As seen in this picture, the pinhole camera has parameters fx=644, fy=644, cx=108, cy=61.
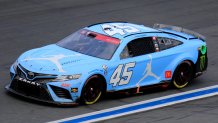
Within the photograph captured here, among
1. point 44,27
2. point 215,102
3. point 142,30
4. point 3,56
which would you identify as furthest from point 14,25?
point 215,102

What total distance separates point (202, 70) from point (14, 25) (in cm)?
727

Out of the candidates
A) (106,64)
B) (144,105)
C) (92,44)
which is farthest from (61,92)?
(144,105)

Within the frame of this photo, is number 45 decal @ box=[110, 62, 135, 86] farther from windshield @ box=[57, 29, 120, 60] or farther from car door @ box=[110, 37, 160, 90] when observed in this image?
windshield @ box=[57, 29, 120, 60]

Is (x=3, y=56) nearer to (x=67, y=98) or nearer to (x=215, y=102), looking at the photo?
(x=67, y=98)

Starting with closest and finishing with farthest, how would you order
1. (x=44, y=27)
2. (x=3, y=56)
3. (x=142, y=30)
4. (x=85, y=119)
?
(x=85, y=119)
(x=142, y=30)
(x=3, y=56)
(x=44, y=27)

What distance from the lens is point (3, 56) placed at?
53.1ft

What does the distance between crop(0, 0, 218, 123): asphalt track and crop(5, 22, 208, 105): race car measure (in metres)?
0.28

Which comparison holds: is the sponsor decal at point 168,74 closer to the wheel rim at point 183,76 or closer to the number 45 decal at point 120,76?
the wheel rim at point 183,76

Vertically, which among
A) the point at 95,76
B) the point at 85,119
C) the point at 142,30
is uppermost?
the point at 142,30

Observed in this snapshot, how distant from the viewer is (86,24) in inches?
785

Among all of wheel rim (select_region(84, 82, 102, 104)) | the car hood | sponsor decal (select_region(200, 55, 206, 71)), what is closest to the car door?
wheel rim (select_region(84, 82, 102, 104))

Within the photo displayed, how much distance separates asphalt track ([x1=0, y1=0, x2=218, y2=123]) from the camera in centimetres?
1195

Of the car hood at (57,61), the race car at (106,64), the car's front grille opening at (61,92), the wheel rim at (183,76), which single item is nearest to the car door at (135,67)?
the race car at (106,64)

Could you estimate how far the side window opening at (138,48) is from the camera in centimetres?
1305
